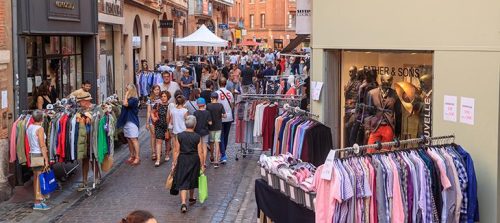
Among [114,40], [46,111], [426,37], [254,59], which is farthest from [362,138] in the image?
[254,59]

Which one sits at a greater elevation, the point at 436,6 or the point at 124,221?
the point at 436,6

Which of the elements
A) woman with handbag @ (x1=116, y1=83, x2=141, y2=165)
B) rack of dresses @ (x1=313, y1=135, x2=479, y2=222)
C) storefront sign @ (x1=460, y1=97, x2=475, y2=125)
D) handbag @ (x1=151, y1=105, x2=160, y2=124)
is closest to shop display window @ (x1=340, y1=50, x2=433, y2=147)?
storefront sign @ (x1=460, y1=97, x2=475, y2=125)

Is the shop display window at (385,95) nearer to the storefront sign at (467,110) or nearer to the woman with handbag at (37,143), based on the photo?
the storefront sign at (467,110)

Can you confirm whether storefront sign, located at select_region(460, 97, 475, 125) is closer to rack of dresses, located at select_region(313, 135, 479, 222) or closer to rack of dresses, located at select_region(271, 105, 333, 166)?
rack of dresses, located at select_region(313, 135, 479, 222)

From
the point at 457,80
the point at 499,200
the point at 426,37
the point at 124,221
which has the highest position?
the point at 426,37

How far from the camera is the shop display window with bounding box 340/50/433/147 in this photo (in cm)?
881

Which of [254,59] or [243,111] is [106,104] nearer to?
[243,111]

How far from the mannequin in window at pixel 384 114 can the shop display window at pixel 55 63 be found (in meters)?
7.22

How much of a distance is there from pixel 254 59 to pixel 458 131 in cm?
3087

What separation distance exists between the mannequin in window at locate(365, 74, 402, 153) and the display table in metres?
2.48

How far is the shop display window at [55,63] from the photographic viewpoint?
1403cm

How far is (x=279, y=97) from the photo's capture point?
14078 mm

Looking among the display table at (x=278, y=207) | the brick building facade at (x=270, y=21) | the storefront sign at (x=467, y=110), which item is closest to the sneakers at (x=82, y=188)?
the display table at (x=278, y=207)

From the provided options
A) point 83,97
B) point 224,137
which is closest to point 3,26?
point 83,97
